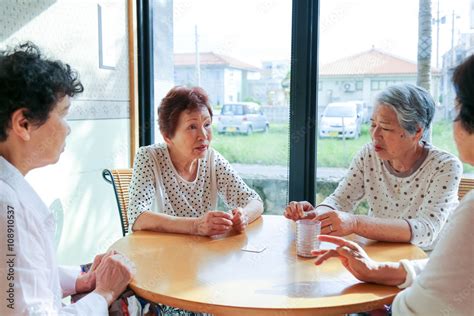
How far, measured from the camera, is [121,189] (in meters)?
2.42

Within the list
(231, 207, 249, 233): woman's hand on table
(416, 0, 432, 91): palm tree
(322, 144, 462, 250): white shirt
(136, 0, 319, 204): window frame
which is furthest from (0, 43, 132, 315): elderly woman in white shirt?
(416, 0, 432, 91): palm tree

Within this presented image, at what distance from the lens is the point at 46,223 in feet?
3.84

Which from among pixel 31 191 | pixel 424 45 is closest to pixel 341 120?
pixel 424 45

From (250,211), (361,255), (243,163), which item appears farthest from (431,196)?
(243,163)

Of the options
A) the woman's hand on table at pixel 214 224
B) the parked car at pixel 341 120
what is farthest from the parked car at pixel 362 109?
the woman's hand on table at pixel 214 224

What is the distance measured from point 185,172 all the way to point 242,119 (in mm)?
920

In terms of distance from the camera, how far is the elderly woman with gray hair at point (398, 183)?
1.66 metres

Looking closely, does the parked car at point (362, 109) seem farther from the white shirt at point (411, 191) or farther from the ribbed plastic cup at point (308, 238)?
the ribbed plastic cup at point (308, 238)

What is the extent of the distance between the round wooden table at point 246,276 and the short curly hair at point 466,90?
1.75 ft

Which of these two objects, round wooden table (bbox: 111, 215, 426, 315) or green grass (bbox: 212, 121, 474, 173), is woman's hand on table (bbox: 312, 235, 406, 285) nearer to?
round wooden table (bbox: 111, 215, 426, 315)

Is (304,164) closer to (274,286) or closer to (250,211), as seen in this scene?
(250,211)

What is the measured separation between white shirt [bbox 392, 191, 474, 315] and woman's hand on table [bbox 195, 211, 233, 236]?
86 cm

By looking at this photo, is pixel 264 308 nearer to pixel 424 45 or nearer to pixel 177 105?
pixel 177 105

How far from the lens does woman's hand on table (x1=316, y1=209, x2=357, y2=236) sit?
1.65 m
